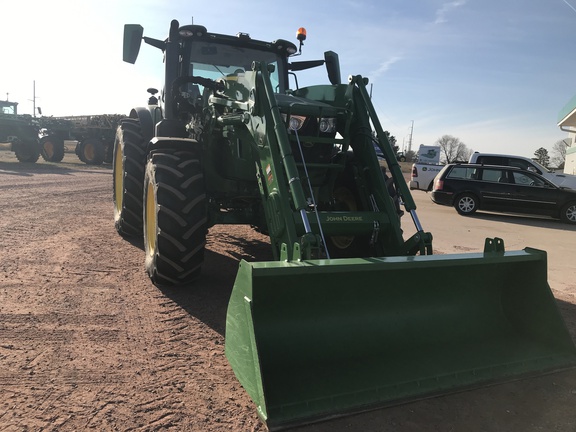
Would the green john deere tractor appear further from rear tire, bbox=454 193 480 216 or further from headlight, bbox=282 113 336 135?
headlight, bbox=282 113 336 135

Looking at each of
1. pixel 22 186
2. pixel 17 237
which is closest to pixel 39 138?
pixel 22 186

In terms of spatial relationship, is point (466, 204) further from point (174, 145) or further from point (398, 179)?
point (174, 145)

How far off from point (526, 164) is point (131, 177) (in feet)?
44.7

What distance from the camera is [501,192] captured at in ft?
42.9

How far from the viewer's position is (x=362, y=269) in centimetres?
286

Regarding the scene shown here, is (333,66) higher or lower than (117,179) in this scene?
higher

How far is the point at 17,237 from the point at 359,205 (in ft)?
16.7

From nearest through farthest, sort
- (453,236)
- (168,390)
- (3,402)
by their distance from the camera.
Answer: (3,402), (168,390), (453,236)

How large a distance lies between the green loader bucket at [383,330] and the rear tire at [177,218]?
4.73 ft

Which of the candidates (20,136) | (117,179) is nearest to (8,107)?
(20,136)

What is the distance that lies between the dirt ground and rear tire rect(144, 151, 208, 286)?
1.09 feet

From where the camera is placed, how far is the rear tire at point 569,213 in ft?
41.3

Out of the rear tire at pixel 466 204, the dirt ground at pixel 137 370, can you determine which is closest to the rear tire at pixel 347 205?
the dirt ground at pixel 137 370

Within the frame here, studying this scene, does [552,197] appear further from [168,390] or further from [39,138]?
[39,138]
